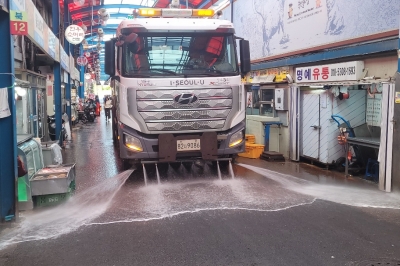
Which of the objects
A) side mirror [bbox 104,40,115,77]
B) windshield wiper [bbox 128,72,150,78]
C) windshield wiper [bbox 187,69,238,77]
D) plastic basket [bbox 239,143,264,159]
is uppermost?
side mirror [bbox 104,40,115,77]

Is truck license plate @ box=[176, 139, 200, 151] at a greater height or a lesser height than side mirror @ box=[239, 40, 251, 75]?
lesser

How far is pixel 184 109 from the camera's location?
7.77 m

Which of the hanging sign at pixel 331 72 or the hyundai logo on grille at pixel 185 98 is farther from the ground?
the hanging sign at pixel 331 72

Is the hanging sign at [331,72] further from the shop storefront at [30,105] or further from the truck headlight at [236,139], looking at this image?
the shop storefront at [30,105]

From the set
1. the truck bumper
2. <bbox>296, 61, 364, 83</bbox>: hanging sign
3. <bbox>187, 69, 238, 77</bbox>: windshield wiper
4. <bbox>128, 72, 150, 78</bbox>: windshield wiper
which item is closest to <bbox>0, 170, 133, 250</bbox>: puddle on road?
the truck bumper

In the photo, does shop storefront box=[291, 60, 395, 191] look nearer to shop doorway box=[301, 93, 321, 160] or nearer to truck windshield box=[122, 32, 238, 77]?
shop doorway box=[301, 93, 321, 160]

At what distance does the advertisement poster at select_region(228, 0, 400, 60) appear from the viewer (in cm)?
790

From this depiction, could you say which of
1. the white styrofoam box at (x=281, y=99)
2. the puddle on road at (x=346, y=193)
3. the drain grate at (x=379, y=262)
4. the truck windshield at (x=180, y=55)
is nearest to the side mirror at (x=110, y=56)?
the truck windshield at (x=180, y=55)

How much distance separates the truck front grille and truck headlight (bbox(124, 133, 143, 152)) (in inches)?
15.2

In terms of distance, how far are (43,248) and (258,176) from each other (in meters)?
5.31

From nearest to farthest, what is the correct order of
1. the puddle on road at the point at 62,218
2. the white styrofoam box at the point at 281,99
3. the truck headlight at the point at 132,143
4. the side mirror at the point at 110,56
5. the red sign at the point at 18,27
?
the puddle on road at the point at 62,218
the red sign at the point at 18,27
the truck headlight at the point at 132,143
the side mirror at the point at 110,56
the white styrofoam box at the point at 281,99

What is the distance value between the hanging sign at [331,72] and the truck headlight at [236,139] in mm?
2635

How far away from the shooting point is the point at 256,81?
1320 cm

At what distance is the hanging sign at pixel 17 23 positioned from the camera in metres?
5.39
